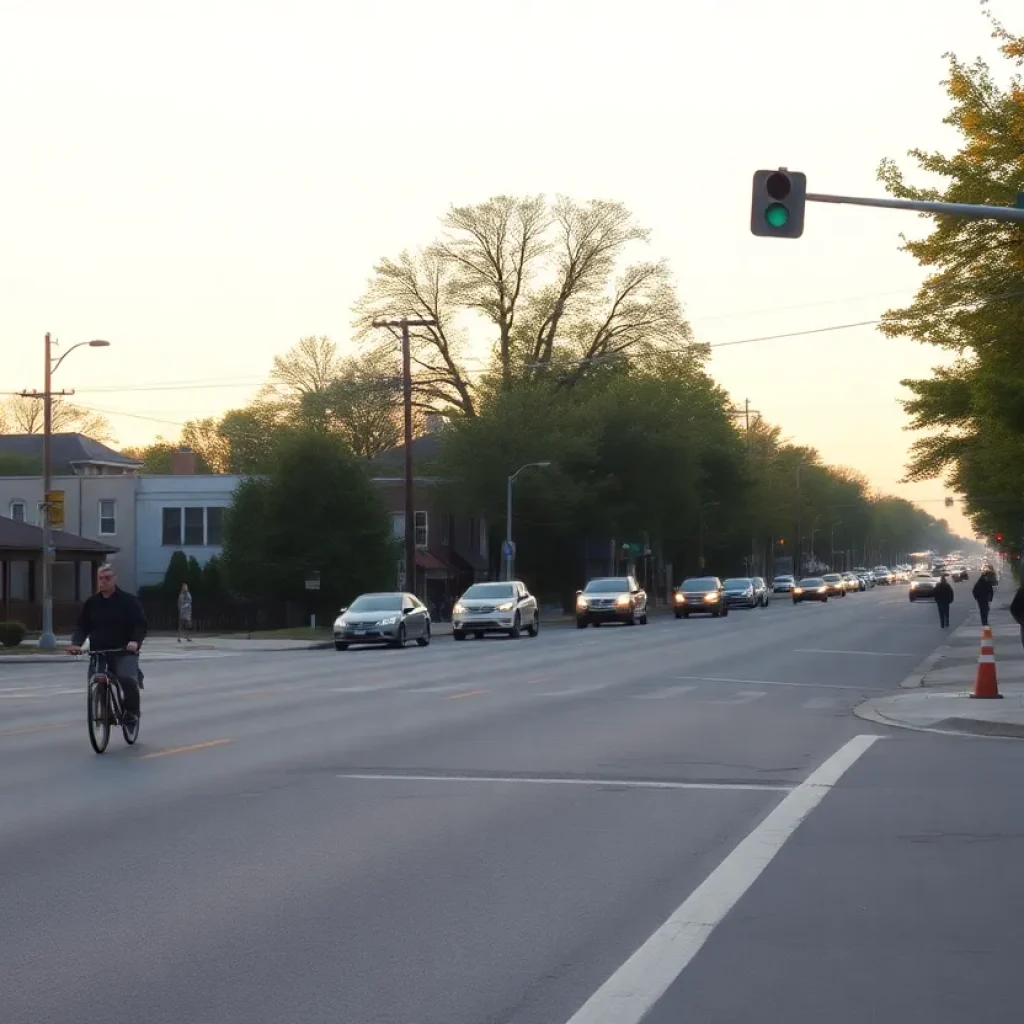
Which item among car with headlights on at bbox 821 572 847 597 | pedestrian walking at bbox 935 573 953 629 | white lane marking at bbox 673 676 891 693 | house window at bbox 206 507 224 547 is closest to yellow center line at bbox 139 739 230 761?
white lane marking at bbox 673 676 891 693

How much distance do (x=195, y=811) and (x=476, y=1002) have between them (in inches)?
237

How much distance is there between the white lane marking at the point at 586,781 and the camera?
1404 cm

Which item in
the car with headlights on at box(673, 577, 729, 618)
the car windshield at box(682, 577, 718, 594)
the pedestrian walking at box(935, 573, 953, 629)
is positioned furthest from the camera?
the car windshield at box(682, 577, 718, 594)

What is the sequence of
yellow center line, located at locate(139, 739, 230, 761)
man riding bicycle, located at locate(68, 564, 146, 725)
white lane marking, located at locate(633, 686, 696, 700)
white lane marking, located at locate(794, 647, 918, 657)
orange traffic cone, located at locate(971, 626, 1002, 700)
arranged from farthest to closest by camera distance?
white lane marking, located at locate(794, 647, 918, 657) < white lane marking, located at locate(633, 686, 696, 700) < orange traffic cone, located at locate(971, 626, 1002, 700) < man riding bicycle, located at locate(68, 564, 146, 725) < yellow center line, located at locate(139, 739, 230, 761)

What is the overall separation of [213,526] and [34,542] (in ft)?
61.5

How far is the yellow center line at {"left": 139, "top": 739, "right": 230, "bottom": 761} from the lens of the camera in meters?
16.6

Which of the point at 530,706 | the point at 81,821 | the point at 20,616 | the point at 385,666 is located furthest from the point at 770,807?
the point at 20,616

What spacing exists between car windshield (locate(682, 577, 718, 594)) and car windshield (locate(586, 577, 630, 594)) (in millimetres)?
11473

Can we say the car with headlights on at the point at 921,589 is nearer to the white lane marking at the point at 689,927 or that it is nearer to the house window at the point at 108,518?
the house window at the point at 108,518

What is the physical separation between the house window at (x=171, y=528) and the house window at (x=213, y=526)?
1396mm

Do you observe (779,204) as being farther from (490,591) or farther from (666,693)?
(490,591)

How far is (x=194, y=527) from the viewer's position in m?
80.3

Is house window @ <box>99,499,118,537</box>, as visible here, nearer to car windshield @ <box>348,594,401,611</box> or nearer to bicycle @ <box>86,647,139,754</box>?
car windshield @ <box>348,594,401,611</box>

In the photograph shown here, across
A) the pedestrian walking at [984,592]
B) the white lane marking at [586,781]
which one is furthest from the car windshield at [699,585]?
the white lane marking at [586,781]
